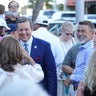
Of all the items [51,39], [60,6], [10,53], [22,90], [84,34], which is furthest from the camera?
[60,6]

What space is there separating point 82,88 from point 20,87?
2.41 m

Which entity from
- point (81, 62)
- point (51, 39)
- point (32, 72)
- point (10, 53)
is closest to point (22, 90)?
point (10, 53)

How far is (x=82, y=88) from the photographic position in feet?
→ 12.0

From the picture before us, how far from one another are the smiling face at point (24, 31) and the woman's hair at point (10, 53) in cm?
122

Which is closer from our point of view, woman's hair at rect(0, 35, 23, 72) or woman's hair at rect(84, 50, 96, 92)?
woman's hair at rect(84, 50, 96, 92)

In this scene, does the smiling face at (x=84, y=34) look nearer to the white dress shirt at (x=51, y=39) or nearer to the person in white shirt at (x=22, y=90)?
the white dress shirt at (x=51, y=39)

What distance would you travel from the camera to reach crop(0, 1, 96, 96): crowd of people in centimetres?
350

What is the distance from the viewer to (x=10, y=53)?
366 cm

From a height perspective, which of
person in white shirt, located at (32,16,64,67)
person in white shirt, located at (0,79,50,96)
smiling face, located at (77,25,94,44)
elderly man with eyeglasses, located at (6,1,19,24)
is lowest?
person in white shirt, located at (32,16,64,67)

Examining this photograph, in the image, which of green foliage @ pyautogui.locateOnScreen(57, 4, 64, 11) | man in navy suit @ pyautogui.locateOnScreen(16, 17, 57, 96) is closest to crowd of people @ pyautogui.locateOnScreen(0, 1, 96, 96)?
man in navy suit @ pyautogui.locateOnScreen(16, 17, 57, 96)

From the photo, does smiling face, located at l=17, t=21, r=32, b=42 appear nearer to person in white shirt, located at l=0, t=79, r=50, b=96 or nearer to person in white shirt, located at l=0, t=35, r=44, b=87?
person in white shirt, located at l=0, t=35, r=44, b=87

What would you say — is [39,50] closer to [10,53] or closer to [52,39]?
[10,53]

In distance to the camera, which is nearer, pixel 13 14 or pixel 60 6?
pixel 13 14

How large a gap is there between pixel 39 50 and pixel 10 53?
123 centimetres
